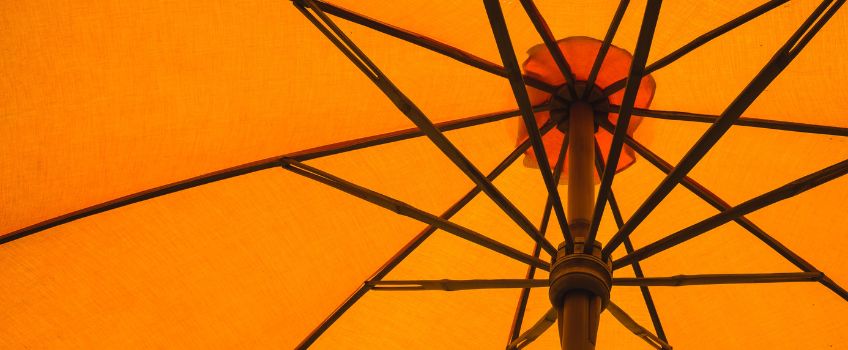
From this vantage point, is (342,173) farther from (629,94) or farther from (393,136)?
(629,94)

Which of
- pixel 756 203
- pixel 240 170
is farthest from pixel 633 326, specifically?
pixel 240 170

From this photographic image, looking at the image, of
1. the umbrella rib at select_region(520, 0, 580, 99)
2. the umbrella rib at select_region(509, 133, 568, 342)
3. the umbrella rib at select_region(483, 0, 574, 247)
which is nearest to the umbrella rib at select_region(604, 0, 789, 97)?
the umbrella rib at select_region(520, 0, 580, 99)

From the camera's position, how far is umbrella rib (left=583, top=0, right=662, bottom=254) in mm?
2566

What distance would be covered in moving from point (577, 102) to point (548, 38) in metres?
0.49

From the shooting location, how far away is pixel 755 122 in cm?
400

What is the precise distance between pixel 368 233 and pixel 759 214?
1.81 metres

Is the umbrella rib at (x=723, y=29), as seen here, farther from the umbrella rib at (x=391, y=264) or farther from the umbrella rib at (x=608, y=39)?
the umbrella rib at (x=391, y=264)

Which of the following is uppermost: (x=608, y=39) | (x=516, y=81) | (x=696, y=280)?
(x=608, y=39)

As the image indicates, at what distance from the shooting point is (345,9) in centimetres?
371

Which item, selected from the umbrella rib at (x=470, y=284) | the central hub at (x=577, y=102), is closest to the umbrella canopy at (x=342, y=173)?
the central hub at (x=577, y=102)

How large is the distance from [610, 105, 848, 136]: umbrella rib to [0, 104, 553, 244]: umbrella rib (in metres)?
0.46

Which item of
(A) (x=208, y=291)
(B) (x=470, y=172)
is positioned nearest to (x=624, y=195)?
(B) (x=470, y=172)

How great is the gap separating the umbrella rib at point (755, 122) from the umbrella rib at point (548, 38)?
28 centimetres

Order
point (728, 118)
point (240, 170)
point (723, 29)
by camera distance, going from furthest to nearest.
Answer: point (240, 170)
point (723, 29)
point (728, 118)
